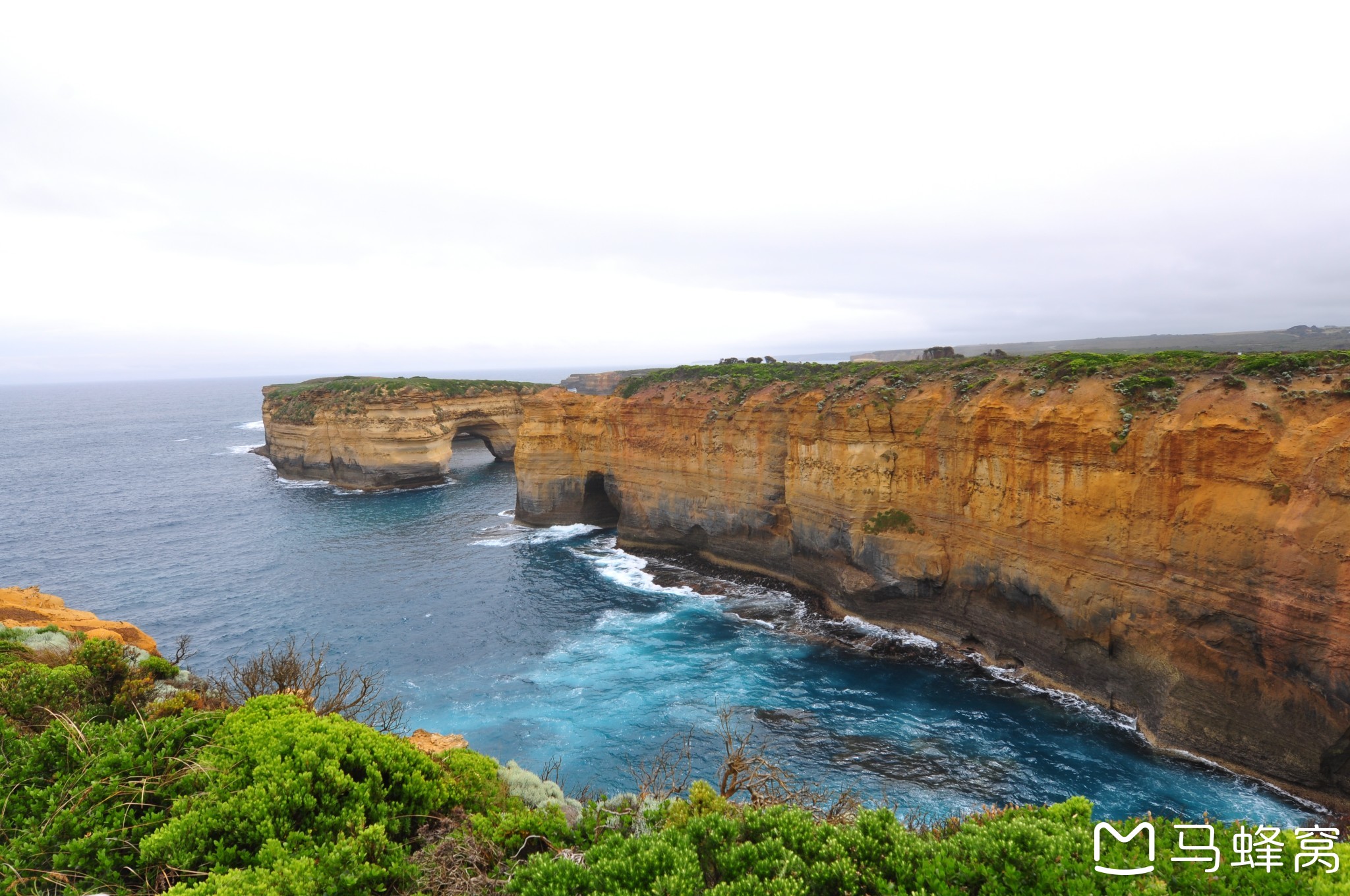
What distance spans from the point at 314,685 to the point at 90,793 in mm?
6394

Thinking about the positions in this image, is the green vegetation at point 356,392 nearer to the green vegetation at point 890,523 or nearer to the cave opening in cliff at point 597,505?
the cave opening in cliff at point 597,505

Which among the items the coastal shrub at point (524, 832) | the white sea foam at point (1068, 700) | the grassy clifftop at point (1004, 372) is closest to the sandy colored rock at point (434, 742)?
the coastal shrub at point (524, 832)

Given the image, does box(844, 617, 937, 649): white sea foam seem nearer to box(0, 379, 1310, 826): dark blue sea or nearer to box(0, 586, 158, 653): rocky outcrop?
box(0, 379, 1310, 826): dark blue sea

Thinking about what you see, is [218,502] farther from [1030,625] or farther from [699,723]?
[1030,625]

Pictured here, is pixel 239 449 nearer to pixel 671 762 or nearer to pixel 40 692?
pixel 40 692

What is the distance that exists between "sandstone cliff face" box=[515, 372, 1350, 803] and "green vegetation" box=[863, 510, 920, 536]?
0.39ft

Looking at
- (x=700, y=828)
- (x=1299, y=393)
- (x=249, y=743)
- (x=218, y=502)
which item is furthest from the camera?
(x=218, y=502)

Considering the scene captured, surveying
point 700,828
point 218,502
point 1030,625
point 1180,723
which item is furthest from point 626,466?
point 218,502

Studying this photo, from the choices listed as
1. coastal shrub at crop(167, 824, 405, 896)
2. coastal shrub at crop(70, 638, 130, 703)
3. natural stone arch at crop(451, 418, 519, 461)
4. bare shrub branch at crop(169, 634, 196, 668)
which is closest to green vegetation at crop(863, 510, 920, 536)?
coastal shrub at crop(167, 824, 405, 896)

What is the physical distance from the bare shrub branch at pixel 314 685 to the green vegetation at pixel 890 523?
18.7m

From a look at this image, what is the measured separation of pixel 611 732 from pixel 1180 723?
55.3ft

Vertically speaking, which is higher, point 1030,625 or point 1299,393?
point 1299,393

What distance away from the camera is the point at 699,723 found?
2020 centimetres

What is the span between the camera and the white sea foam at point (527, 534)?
131ft
